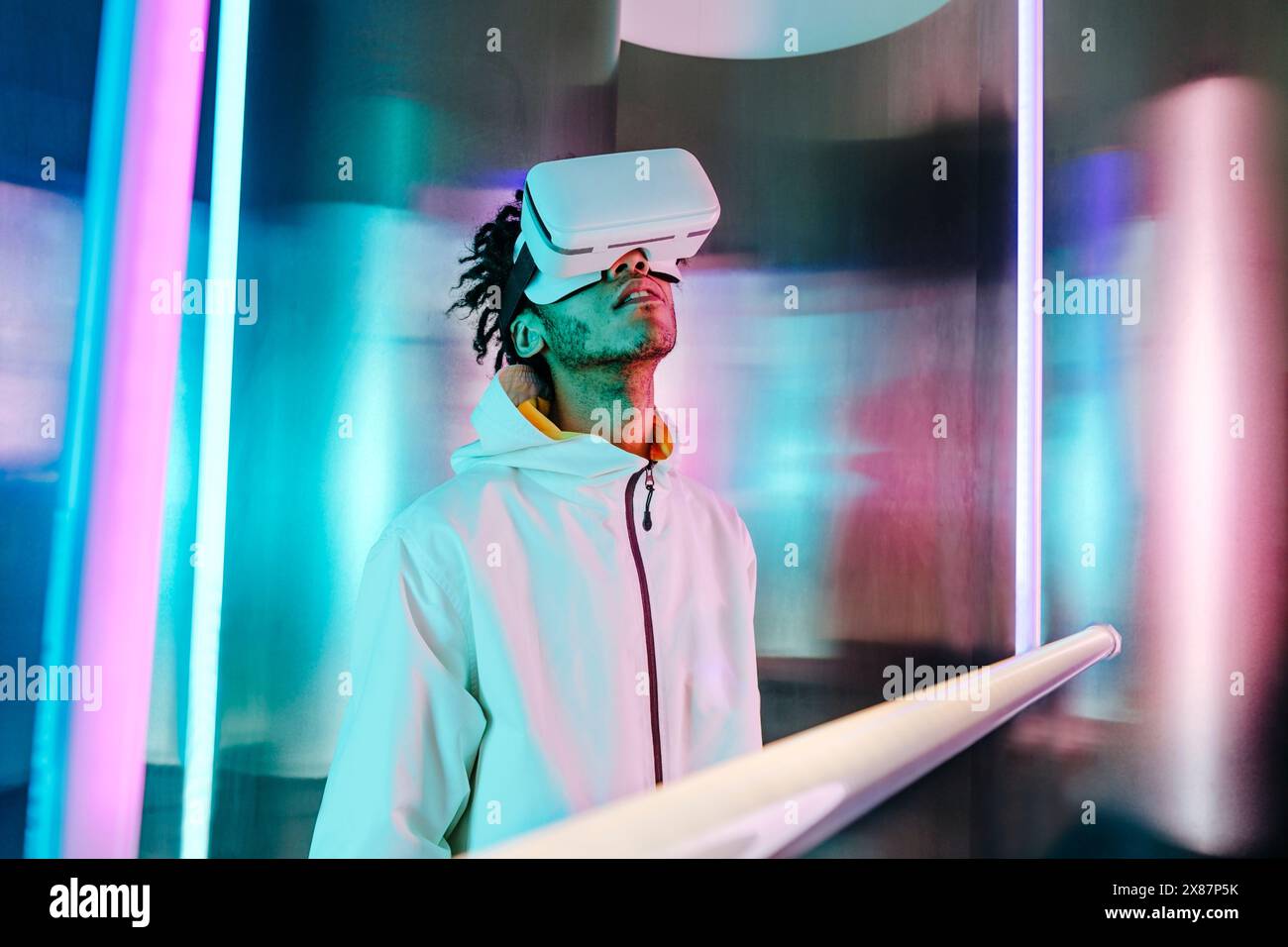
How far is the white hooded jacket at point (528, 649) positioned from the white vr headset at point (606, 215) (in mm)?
138

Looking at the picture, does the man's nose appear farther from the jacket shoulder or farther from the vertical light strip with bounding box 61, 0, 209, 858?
the vertical light strip with bounding box 61, 0, 209, 858

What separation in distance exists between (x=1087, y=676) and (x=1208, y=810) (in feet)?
0.80

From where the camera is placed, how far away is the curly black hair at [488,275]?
4.12ft

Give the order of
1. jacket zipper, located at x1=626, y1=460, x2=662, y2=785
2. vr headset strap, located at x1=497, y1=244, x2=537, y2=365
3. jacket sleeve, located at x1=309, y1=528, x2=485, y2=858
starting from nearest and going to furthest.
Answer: jacket sleeve, located at x1=309, y1=528, x2=485, y2=858, jacket zipper, located at x1=626, y1=460, x2=662, y2=785, vr headset strap, located at x1=497, y1=244, x2=537, y2=365

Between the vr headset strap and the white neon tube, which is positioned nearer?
the white neon tube

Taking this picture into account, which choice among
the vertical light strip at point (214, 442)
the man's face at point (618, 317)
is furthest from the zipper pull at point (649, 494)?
the vertical light strip at point (214, 442)

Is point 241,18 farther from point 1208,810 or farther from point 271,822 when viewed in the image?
point 1208,810

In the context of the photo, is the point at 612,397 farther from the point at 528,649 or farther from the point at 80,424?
the point at 80,424

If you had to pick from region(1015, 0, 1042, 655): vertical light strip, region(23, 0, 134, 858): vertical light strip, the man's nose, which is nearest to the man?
the man's nose

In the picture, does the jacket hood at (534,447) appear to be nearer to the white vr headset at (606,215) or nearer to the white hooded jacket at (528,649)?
the white hooded jacket at (528,649)

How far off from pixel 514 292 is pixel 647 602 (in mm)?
408

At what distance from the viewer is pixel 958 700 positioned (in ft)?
3.28

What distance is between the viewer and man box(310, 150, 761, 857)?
94 centimetres
